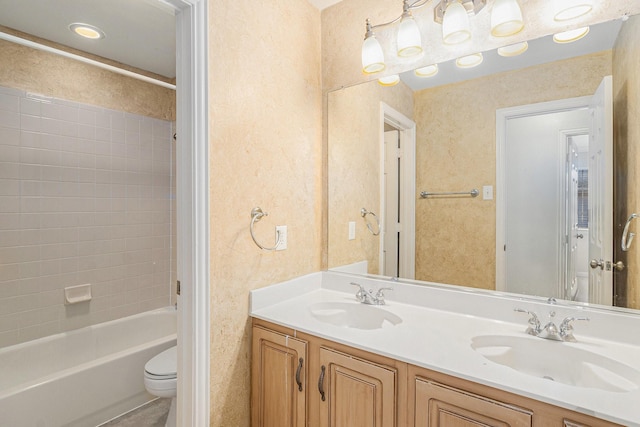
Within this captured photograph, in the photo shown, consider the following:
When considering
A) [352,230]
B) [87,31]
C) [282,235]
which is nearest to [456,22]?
[352,230]

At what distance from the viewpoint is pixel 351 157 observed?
1829 millimetres

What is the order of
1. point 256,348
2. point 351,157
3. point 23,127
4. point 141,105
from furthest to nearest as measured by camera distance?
point 141,105
point 23,127
point 351,157
point 256,348

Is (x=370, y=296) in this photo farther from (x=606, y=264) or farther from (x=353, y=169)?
(x=606, y=264)

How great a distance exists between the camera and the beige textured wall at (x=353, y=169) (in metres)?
1.74

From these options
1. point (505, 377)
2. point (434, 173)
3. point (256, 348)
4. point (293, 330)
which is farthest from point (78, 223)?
point (505, 377)

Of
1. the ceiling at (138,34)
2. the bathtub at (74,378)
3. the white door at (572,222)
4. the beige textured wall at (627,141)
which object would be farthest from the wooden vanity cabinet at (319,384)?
the ceiling at (138,34)

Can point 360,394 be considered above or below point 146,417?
above

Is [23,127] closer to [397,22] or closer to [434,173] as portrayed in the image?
[397,22]

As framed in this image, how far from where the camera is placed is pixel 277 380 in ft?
4.38

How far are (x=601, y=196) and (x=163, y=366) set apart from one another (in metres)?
2.20

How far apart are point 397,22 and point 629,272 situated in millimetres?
1420

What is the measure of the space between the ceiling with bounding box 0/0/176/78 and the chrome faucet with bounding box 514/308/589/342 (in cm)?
203

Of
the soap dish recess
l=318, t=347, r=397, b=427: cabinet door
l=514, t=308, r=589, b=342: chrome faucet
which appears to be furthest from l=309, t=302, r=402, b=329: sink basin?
the soap dish recess

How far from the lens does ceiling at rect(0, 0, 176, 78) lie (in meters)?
1.74
